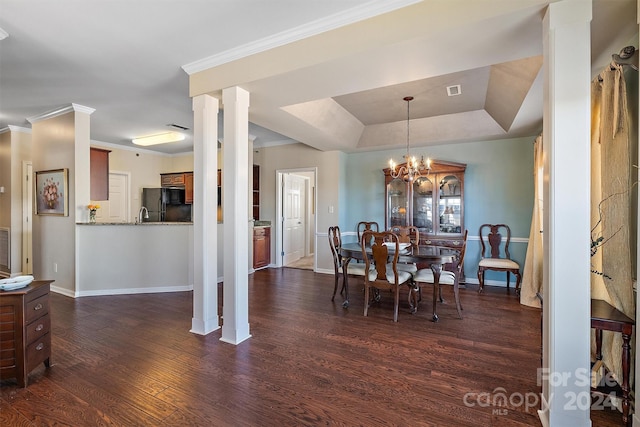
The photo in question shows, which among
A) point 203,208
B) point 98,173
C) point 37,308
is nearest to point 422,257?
point 203,208

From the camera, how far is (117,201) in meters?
6.35

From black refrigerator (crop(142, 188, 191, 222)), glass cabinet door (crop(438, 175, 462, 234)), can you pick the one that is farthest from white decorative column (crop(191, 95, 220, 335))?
black refrigerator (crop(142, 188, 191, 222))

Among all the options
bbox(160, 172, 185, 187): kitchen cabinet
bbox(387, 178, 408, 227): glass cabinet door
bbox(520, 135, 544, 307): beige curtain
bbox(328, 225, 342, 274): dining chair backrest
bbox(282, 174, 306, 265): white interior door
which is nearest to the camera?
bbox(520, 135, 544, 307): beige curtain

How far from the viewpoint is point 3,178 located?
4.95 meters

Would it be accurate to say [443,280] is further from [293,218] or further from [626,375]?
[293,218]

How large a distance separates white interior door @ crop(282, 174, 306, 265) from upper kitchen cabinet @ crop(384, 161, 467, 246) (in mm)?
2536

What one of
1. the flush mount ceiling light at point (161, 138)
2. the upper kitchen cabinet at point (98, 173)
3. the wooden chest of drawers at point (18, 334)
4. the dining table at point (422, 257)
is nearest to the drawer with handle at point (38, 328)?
the wooden chest of drawers at point (18, 334)

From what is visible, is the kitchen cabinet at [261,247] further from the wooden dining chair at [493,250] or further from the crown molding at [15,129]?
the crown molding at [15,129]

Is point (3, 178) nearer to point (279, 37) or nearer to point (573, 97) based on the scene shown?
point (279, 37)

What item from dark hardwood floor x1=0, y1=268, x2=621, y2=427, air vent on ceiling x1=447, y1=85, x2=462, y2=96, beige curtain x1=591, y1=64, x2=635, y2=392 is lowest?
dark hardwood floor x1=0, y1=268, x2=621, y2=427

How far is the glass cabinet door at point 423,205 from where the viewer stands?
4.93 meters

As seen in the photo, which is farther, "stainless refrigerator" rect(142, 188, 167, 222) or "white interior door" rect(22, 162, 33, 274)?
"stainless refrigerator" rect(142, 188, 167, 222)

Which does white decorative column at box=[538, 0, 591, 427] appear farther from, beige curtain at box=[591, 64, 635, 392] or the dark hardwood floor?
beige curtain at box=[591, 64, 635, 392]

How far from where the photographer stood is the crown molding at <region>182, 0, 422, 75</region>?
2.00 metres
